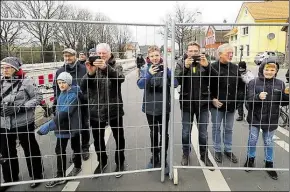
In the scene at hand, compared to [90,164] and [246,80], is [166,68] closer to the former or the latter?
[246,80]

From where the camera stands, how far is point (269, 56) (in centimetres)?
345

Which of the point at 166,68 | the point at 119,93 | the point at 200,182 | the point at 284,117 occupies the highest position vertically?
the point at 166,68

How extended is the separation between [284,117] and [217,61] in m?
3.04

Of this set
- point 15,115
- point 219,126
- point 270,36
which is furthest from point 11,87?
point 270,36

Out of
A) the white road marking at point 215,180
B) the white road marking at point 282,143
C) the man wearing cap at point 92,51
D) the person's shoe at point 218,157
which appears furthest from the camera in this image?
the white road marking at point 282,143

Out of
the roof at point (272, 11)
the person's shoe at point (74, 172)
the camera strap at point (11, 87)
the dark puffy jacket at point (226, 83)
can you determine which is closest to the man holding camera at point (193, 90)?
the dark puffy jacket at point (226, 83)

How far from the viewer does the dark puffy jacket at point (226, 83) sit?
3.69 m

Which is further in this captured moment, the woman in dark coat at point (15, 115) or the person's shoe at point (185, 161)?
the person's shoe at point (185, 161)

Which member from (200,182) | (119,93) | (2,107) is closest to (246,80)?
(200,182)

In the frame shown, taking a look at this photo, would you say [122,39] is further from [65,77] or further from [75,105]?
[75,105]

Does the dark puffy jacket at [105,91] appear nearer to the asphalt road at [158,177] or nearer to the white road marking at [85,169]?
the asphalt road at [158,177]

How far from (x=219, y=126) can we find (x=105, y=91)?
1.88m

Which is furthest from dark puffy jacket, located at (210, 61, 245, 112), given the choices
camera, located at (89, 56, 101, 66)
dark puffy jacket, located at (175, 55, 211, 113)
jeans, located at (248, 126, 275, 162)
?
camera, located at (89, 56, 101, 66)

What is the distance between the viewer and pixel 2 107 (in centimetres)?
314
